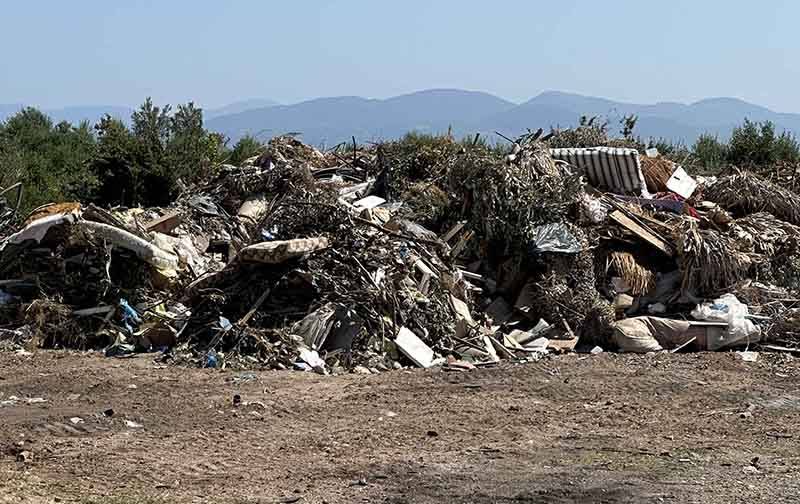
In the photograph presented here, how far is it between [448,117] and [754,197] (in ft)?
179

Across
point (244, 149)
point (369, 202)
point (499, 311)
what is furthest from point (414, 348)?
point (244, 149)

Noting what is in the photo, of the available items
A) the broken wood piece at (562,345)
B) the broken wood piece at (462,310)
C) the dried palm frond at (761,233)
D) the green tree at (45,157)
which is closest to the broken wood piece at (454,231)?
the broken wood piece at (462,310)

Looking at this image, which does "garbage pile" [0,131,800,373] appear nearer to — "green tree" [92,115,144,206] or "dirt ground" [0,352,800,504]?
"dirt ground" [0,352,800,504]

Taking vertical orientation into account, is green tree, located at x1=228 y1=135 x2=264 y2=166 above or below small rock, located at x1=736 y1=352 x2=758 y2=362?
above

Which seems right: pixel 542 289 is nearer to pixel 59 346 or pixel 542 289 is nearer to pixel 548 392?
pixel 548 392

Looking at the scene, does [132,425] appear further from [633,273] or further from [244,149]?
[244,149]

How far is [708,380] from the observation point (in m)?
9.38

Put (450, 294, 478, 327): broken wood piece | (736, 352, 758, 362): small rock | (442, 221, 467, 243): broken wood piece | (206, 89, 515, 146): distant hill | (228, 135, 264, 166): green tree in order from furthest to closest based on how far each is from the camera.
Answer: (228, 135, 264, 166): green tree < (206, 89, 515, 146): distant hill < (442, 221, 467, 243): broken wood piece < (450, 294, 478, 327): broken wood piece < (736, 352, 758, 362): small rock

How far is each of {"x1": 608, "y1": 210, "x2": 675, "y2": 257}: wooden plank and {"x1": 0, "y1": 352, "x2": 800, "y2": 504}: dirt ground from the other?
6.86ft

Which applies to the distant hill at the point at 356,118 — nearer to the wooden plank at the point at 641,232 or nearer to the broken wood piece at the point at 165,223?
the broken wood piece at the point at 165,223

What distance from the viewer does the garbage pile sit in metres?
10.5

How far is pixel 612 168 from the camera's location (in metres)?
13.9

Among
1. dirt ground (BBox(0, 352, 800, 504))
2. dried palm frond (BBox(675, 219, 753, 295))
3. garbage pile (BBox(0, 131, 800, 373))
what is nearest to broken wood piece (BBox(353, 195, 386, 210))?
garbage pile (BBox(0, 131, 800, 373))

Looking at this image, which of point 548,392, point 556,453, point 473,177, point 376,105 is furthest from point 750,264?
point 376,105
